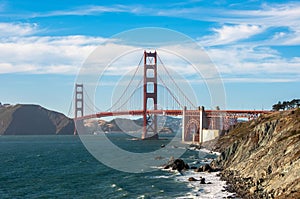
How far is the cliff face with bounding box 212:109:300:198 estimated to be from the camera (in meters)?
36.8

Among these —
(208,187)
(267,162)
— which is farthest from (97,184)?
(267,162)

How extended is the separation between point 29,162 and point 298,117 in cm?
4506

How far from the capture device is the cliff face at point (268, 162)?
36781 mm

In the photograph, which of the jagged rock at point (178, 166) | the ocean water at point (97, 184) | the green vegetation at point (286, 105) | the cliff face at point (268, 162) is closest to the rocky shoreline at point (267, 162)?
the cliff face at point (268, 162)

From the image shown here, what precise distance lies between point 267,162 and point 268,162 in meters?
0.22

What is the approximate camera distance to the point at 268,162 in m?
44.4

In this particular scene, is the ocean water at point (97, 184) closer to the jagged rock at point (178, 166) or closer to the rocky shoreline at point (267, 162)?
the jagged rock at point (178, 166)

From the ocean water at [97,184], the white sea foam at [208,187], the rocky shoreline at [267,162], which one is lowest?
the ocean water at [97,184]

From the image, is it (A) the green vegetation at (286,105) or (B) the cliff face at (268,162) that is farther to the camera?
(A) the green vegetation at (286,105)

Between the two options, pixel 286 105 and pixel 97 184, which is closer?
pixel 97 184

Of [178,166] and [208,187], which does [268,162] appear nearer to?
[208,187]

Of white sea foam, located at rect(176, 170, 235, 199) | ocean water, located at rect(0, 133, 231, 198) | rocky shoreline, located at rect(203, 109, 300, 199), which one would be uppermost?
rocky shoreline, located at rect(203, 109, 300, 199)

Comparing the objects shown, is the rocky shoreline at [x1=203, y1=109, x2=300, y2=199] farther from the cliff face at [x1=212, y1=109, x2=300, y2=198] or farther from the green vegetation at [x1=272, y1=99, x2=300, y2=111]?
the green vegetation at [x1=272, y1=99, x2=300, y2=111]

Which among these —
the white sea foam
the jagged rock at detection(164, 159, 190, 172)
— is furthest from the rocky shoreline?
the jagged rock at detection(164, 159, 190, 172)
